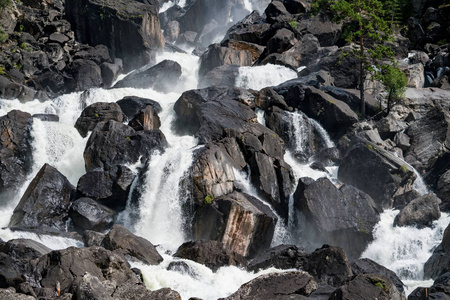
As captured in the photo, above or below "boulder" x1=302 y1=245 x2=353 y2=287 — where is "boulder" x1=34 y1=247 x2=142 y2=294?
below

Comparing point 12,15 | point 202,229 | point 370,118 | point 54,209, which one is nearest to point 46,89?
point 12,15

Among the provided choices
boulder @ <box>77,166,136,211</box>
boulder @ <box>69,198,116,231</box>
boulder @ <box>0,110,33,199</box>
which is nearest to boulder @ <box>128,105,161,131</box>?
boulder @ <box>77,166,136,211</box>

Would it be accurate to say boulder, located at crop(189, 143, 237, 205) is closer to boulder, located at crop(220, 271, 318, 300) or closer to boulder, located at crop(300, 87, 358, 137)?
boulder, located at crop(220, 271, 318, 300)

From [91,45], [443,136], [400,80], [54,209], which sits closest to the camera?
[54,209]

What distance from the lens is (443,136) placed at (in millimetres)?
29125

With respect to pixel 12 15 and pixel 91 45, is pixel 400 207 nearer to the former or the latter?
pixel 91 45

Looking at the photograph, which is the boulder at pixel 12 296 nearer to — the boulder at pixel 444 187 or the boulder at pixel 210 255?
the boulder at pixel 210 255

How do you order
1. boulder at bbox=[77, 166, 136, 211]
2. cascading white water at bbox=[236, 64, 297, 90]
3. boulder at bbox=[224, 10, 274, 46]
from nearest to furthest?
boulder at bbox=[77, 166, 136, 211], cascading white water at bbox=[236, 64, 297, 90], boulder at bbox=[224, 10, 274, 46]

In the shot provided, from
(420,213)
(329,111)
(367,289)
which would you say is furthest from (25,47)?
(367,289)

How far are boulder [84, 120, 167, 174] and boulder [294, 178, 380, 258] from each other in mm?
8970

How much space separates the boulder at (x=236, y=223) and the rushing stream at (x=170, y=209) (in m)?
1.35

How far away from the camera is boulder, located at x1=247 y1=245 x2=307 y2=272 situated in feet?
59.4

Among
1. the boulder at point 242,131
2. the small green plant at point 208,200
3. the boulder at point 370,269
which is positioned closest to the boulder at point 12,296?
the small green plant at point 208,200

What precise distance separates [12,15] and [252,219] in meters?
36.4
